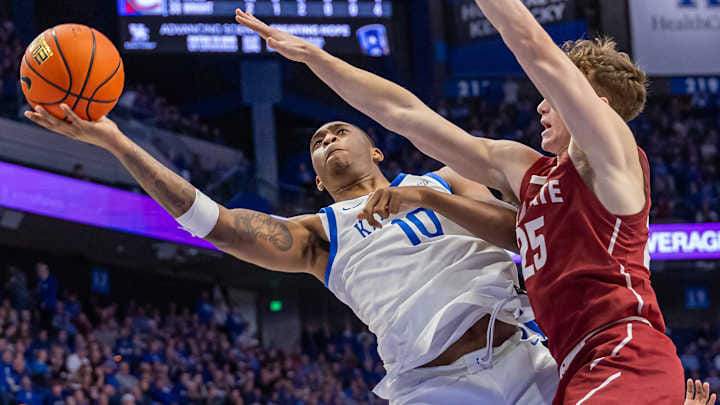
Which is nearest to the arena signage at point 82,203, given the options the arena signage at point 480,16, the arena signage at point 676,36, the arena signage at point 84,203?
the arena signage at point 84,203

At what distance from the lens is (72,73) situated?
338 centimetres

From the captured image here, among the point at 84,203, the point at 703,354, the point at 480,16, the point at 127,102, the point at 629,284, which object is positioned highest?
the point at 480,16

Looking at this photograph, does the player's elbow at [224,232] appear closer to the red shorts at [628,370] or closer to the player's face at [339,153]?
the player's face at [339,153]

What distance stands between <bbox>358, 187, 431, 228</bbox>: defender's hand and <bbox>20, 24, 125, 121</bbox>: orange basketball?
117 centimetres

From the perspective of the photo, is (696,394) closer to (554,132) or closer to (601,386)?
(601,386)

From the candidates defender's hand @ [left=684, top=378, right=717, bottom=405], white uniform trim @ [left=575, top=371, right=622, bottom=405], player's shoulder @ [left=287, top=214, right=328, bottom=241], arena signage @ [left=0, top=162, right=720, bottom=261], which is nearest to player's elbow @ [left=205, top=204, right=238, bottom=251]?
player's shoulder @ [left=287, top=214, right=328, bottom=241]

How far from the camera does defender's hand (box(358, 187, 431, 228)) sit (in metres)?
3.00

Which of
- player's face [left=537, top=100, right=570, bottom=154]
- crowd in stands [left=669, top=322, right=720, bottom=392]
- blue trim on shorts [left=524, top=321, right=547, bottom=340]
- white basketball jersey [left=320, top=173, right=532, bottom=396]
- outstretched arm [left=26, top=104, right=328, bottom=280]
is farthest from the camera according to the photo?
crowd in stands [left=669, top=322, right=720, bottom=392]

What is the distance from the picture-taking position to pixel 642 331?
2.59 meters

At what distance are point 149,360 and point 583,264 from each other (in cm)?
1049

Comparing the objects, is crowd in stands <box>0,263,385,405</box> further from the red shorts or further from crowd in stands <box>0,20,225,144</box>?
the red shorts

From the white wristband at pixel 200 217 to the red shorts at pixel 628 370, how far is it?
5.14ft

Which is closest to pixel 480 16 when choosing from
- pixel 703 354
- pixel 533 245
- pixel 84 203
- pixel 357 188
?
pixel 84 203

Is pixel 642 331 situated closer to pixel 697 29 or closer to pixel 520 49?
pixel 520 49
